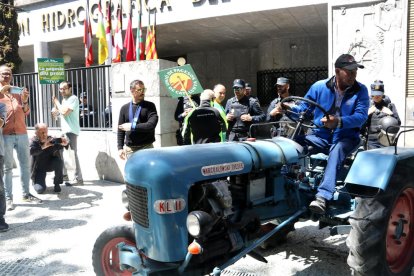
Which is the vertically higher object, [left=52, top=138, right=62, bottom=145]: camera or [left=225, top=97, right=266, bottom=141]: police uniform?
[left=225, top=97, right=266, bottom=141]: police uniform

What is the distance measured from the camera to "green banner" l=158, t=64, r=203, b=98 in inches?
247

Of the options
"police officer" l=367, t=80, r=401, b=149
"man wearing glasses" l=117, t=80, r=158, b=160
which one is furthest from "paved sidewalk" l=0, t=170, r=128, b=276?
"police officer" l=367, t=80, r=401, b=149

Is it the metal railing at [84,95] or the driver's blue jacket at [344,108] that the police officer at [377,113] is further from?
the metal railing at [84,95]

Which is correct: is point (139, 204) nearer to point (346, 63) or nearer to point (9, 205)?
point (346, 63)

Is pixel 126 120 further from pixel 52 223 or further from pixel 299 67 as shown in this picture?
pixel 299 67

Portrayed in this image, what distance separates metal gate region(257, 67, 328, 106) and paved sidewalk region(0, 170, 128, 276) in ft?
23.9

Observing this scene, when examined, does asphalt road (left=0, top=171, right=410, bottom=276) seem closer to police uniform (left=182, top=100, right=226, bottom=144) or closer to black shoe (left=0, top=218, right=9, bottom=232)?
black shoe (left=0, top=218, right=9, bottom=232)

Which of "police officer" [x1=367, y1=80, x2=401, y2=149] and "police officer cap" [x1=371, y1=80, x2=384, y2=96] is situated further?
"police officer cap" [x1=371, y1=80, x2=384, y2=96]

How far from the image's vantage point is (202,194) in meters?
2.91

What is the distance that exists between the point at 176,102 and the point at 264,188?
169 inches

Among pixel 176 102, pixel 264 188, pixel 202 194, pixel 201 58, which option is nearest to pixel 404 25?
pixel 176 102

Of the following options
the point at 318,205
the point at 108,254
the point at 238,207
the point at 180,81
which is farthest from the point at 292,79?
the point at 108,254

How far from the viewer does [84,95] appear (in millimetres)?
9461

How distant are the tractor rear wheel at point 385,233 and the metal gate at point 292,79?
9.29 m
